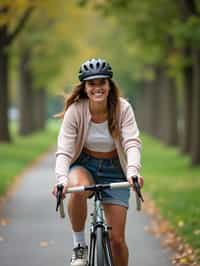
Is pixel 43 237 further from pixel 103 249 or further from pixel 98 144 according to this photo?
pixel 103 249

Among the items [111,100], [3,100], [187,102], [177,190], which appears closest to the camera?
[111,100]

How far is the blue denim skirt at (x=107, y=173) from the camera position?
21.6 feet

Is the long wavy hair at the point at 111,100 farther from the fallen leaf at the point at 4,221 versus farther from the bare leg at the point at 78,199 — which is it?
the fallen leaf at the point at 4,221

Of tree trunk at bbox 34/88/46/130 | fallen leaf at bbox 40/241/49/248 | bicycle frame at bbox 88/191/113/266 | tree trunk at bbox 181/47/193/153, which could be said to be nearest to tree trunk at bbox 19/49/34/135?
tree trunk at bbox 34/88/46/130

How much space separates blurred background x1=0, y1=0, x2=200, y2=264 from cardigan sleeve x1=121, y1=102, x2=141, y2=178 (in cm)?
86

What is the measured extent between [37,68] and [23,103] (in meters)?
2.92

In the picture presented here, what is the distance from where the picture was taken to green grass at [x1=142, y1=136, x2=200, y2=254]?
37.6 ft

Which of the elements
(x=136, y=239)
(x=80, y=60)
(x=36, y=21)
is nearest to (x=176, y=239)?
(x=136, y=239)

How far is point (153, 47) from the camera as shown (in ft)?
106

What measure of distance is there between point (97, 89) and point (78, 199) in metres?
0.82

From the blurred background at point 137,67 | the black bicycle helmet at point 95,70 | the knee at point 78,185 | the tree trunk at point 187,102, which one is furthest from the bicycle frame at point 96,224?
the tree trunk at point 187,102

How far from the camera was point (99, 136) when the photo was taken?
6.54 m

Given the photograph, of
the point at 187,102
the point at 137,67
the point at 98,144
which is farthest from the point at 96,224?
the point at 137,67

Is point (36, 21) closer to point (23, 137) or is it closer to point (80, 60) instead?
point (23, 137)
